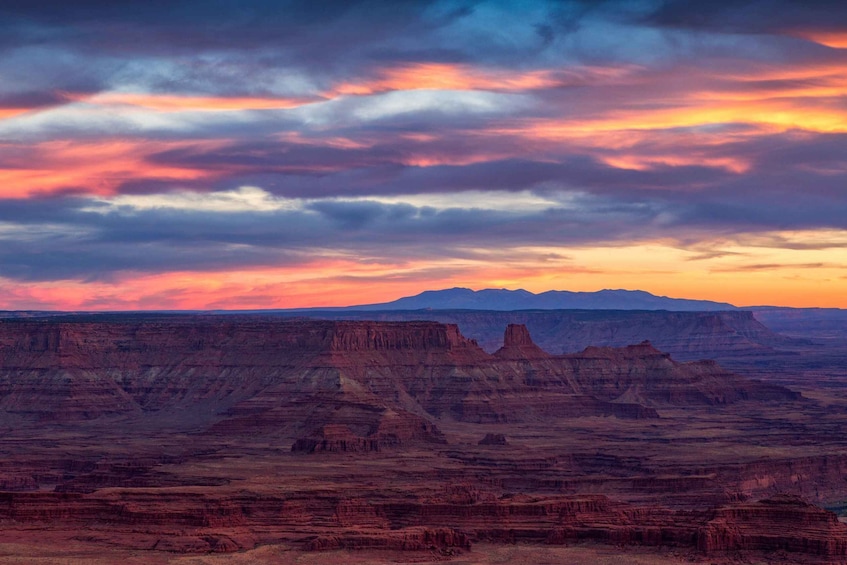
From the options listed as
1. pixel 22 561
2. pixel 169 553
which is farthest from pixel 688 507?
pixel 22 561

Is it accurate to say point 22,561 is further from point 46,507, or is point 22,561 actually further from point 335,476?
point 335,476

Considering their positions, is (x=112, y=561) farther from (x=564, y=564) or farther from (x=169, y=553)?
(x=564, y=564)

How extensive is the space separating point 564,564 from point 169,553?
31019mm

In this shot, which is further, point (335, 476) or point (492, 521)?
point (335, 476)

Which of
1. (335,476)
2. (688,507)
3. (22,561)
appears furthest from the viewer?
(335,476)

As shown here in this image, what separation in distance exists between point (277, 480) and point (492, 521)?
4450 cm

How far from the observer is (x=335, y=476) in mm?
191125

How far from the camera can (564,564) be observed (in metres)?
127

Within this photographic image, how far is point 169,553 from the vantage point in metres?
133

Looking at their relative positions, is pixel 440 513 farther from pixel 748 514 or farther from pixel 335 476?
pixel 335 476

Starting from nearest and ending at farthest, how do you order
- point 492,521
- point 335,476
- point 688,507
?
point 492,521 < point 688,507 < point 335,476

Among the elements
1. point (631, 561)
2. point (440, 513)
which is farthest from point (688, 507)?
point (631, 561)

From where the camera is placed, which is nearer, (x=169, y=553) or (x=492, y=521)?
(x=169, y=553)

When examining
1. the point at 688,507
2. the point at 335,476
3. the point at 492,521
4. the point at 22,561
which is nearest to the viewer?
the point at 22,561
